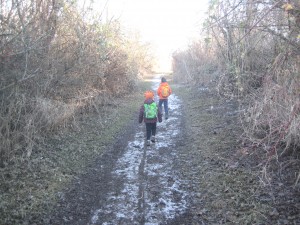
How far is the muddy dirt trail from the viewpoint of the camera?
5.66 meters

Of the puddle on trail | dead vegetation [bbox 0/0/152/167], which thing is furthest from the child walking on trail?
dead vegetation [bbox 0/0/152/167]

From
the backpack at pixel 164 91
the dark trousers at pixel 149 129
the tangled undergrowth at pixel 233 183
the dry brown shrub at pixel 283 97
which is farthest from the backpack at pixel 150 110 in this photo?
the backpack at pixel 164 91

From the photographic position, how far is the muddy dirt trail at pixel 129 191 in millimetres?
5656

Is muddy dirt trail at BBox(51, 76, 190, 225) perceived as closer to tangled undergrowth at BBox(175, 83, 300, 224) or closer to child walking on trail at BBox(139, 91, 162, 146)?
tangled undergrowth at BBox(175, 83, 300, 224)

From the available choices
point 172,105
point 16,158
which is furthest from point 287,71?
point 172,105

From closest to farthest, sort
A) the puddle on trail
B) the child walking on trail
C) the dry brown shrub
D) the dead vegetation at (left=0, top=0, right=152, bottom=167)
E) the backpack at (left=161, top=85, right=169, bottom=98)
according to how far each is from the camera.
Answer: the puddle on trail
the dry brown shrub
the dead vegetation at (left=0, top=0, right=152, bottom=167)
the child walking on trail
the backpack at (left=161, top=85, right=169, bottom=98)

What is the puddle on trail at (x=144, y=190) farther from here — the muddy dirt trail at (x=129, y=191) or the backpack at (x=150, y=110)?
the backpack at (x=150, y=110)

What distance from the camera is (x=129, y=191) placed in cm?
665

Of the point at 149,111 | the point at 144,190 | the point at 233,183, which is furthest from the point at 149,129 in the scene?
the point at 233,183

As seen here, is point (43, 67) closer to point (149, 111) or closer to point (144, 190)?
point (149, 111)

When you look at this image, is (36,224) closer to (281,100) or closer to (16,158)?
(16,158)

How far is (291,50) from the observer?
6.34 meters

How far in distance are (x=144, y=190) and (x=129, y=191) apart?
32 centimetres

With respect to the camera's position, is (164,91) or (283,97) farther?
(164,91)
